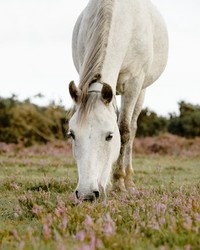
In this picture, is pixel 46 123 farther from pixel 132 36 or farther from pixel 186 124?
pixel 132 36

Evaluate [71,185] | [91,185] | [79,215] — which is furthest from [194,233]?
[71,185]

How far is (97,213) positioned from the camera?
4516 millimetres

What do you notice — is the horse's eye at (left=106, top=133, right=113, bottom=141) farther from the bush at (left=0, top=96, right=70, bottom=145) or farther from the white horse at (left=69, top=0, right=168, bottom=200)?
the bush at (left=0, top=96, right=70, bottom=145)

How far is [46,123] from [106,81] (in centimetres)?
2087

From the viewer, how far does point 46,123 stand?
27359mm

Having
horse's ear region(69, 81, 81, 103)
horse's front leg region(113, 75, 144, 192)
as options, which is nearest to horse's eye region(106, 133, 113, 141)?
horse's ear region(69, 81, 81, 103)

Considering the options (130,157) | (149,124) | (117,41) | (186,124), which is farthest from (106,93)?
(186,124)

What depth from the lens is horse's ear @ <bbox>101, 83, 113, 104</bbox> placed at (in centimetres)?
594

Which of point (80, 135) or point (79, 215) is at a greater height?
point (80, 135)

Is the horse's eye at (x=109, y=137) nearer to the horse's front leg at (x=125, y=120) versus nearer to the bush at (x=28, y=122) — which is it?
the horse's front leg at (x=125, y=120)

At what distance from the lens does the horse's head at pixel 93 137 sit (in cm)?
532

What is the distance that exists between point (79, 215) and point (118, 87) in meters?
4.30

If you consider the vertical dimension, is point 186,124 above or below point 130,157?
above

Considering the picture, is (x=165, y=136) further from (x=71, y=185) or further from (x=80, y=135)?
(x=80, y=135)
